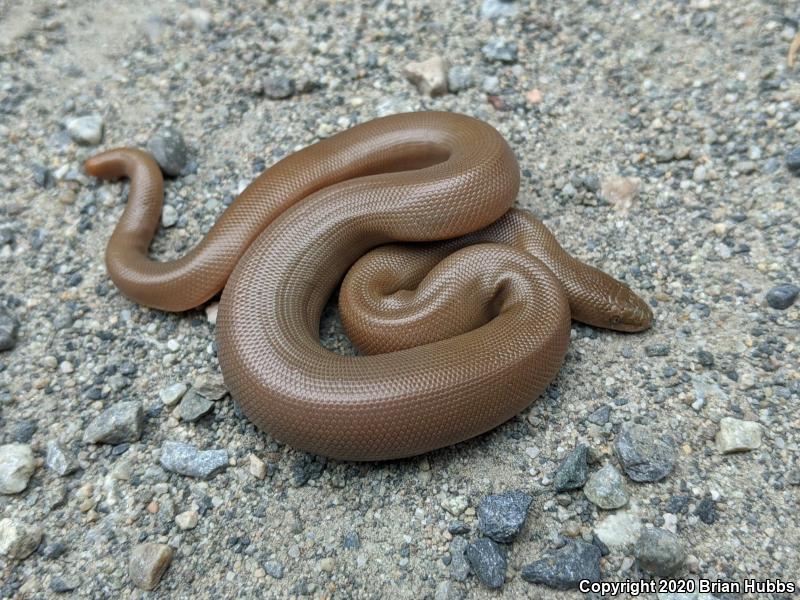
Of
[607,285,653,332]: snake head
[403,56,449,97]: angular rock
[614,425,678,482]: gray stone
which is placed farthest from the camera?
[403,56,449,97]: angular rock

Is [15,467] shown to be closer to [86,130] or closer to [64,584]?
[64,584]

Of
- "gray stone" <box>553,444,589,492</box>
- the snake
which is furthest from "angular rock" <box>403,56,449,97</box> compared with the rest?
"gray stone" <box>553,444,589,492</box>

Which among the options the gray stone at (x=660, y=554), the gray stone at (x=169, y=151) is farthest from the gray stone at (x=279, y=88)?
the gray stone at (x=660, y=554)

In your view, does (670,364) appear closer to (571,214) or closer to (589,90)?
(571,214)

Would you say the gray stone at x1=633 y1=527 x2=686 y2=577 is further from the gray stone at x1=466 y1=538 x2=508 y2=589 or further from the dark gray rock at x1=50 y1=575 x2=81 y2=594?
the dark gray rock at x1=50 y1=575 x2=81 y2=594

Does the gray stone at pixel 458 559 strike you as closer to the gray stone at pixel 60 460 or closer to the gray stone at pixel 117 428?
the gray stone at pixel 117 428

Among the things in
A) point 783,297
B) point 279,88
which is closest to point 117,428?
point 279,88
